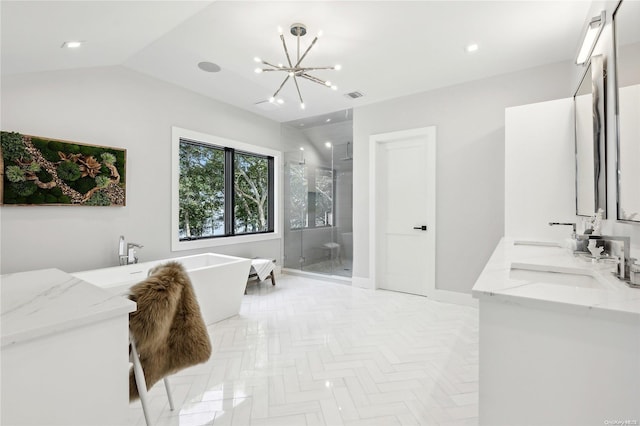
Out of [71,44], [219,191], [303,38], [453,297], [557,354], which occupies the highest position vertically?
[303,38]

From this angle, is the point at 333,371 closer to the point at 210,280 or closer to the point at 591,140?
the point at 210,280

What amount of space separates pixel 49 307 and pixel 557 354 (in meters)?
1.61

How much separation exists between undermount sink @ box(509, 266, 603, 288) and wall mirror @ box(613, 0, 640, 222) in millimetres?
340

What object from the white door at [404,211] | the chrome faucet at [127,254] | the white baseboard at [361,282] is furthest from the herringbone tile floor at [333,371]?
the chrome faucet at [127,254]

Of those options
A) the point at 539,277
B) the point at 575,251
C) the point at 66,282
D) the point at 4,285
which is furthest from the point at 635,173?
the point at 4,285

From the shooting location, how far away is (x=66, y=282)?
124cm

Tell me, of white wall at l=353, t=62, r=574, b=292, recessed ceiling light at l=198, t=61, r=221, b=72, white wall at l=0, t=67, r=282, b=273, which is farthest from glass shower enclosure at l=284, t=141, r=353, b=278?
recessed ceiling light at l=198, t=61, r=221, b=72

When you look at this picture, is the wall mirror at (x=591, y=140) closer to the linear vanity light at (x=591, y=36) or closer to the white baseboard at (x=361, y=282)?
the linear vanity light at (x=591, y=36)

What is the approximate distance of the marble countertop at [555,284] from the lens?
912 mm

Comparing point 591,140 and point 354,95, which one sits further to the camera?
point 354,95

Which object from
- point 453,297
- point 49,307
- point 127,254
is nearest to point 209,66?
point 127,254

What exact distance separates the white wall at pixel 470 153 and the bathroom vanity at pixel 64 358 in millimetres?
3543

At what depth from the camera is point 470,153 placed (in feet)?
11.6

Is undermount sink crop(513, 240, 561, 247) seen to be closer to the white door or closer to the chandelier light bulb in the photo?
the white door
